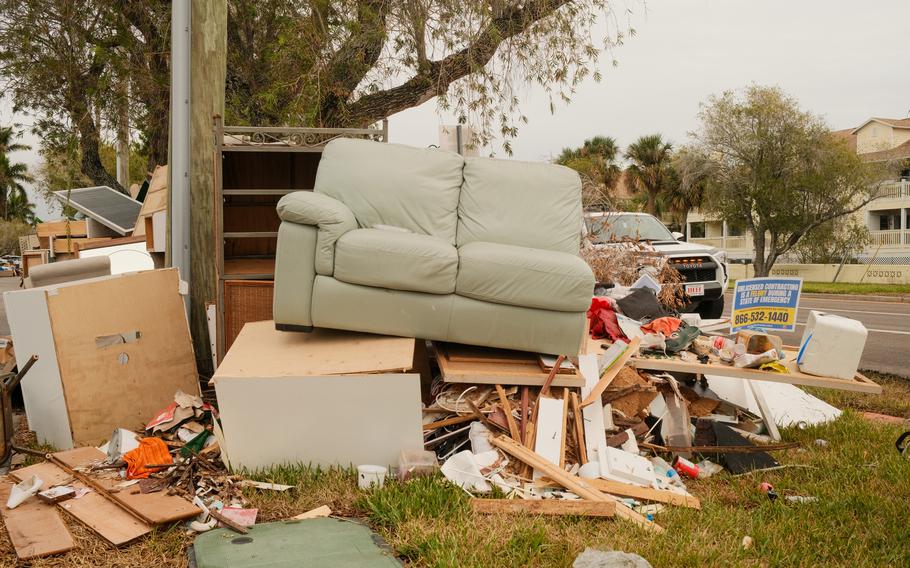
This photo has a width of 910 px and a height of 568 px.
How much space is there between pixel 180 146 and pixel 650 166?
32.2 meters

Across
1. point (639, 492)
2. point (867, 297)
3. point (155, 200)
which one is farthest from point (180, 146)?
point (867, 297)

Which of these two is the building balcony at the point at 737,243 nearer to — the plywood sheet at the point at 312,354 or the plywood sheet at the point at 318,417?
the plywood sheet at the point at 312,354

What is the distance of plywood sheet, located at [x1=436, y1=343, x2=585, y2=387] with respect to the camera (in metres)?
3.76

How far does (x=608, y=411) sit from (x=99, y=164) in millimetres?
10171

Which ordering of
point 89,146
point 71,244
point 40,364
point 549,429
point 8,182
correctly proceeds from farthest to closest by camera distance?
point 8,182 < point 89,146 < point 71,244 < point 40,364 < point 549,429

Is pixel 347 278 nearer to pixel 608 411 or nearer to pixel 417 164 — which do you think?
pixel 417 164

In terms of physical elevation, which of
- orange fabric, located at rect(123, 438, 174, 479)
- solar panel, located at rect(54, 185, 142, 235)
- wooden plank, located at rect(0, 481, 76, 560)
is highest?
solar panel, located at rect(54, 185, 142, 235)

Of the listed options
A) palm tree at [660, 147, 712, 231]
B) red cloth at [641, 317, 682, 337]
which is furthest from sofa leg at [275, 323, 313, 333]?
palm tree at [660, 147, 712, 231]

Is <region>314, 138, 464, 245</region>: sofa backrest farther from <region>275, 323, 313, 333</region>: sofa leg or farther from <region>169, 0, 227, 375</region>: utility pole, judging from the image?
<region>169, 0, 227, 375</region>: utility pole

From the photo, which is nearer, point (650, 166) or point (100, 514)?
point (100, 514)

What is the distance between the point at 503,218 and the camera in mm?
4668

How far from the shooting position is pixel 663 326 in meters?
4.75

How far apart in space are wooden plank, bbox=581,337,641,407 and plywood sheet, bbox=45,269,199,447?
2468 mm

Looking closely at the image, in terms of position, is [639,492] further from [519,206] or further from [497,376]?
[519,206]
